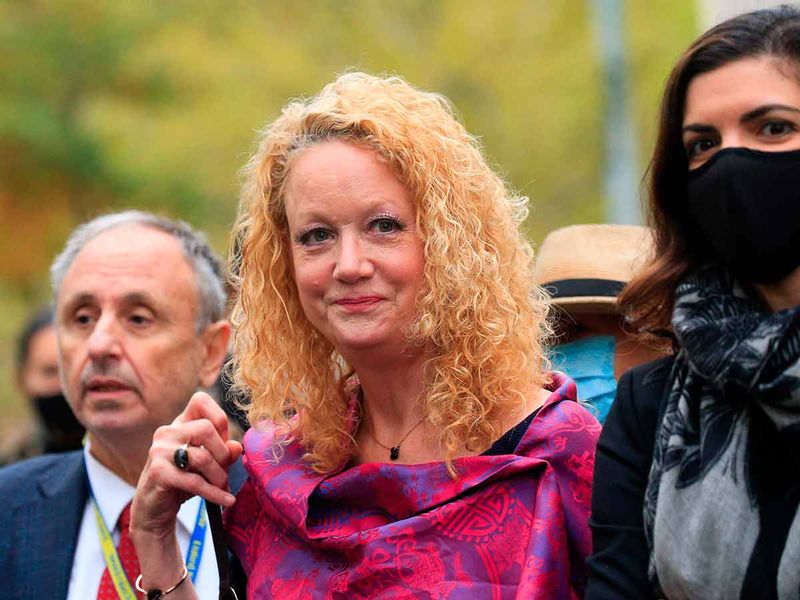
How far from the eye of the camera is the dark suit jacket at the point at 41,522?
4.18 meters

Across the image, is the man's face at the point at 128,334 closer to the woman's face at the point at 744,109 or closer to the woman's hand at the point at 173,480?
the woman's hand at the point at 173,480

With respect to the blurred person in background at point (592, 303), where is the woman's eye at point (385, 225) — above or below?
above

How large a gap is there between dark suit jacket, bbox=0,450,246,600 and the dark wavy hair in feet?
5.36

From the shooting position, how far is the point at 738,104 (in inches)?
111

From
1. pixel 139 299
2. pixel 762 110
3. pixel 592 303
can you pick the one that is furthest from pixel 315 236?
pixel 139 299

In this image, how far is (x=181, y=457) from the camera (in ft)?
11.5

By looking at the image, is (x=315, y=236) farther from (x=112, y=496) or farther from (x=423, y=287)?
(x=112, y=496)

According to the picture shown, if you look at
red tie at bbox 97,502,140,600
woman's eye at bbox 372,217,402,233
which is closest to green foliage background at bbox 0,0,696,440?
red tie at bbox 97,502,140,600

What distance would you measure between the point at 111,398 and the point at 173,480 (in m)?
1.02

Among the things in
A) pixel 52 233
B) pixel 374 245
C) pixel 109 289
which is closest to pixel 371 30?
pixel 52 233

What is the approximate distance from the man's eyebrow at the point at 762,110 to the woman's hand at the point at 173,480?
4.98ft

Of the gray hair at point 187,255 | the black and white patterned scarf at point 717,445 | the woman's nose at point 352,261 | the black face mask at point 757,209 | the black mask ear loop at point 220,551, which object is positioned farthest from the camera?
the gray hair at point 187,255

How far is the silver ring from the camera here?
352 centimetres

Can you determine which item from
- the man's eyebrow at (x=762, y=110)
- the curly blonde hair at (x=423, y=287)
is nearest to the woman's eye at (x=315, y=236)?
the curly blonde hair at (x=423, y=287)
